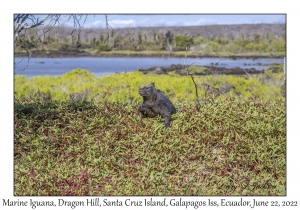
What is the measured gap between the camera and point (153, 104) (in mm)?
7570

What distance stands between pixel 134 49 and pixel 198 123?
9.61m

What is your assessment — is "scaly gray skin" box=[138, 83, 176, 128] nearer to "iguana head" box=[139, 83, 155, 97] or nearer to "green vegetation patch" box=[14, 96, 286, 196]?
"iguana head" box=[139, 83, 155, 97]

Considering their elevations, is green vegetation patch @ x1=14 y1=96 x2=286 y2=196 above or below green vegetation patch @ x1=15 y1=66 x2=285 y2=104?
below

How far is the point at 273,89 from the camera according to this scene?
1262 cm

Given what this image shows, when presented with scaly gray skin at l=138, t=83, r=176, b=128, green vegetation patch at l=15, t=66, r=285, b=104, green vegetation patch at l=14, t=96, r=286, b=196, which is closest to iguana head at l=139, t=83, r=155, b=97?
scaly gray skin at l=138, t=83, r=176, b=128

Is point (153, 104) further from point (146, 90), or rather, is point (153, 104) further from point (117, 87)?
point (117, 87)

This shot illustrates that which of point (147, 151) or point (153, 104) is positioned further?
point (153, 104)

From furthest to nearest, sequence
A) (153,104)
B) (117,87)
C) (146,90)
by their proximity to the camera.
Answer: (117,87), (153,104), (146,90)

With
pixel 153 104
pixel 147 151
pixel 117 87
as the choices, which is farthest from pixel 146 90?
pixel 117 87

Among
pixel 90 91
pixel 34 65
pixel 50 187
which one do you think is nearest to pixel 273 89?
pixel 90 91

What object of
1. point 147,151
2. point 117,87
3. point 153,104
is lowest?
point 147,151

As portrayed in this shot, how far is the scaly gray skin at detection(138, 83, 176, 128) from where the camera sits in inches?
292

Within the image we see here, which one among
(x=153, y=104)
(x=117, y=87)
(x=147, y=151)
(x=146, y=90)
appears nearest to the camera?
(x=147, y=151)

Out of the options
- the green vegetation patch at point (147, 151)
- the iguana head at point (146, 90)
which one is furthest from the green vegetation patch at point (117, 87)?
the iguana head at point (146, 90)
